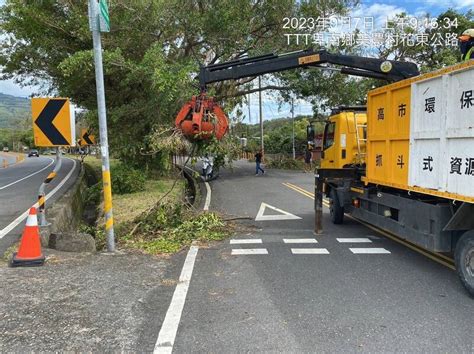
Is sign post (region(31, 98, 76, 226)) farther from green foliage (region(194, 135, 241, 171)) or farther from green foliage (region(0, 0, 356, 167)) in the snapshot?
green foliage (region(0, 0, 356, 167))

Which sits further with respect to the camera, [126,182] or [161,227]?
[126,182]

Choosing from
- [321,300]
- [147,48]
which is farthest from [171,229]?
[147,48]

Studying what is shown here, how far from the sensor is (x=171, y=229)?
31.2ft

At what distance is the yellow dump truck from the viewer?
17.7 ft

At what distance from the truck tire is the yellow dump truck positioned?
0.04ft

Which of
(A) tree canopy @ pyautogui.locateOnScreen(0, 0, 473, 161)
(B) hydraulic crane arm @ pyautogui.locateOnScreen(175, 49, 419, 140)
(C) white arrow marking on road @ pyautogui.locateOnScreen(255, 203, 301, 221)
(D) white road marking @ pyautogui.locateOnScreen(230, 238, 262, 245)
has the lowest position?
(C) white arrow marking on road @ pyautogui.locateOnScreen(255, 203, 301, 221)

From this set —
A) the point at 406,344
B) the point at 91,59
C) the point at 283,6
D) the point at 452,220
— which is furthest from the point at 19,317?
the point at 283,6

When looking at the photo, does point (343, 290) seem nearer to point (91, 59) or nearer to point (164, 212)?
point (164, 212)

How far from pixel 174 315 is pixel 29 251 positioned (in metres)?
3.01

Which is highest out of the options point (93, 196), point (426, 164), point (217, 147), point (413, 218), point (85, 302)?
point (217, 147)

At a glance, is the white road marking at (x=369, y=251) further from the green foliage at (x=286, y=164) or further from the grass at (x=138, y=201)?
the green foliage at (x=286, y=164)

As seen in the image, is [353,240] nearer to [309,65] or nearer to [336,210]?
[336,210]

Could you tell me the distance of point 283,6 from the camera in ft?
66.5

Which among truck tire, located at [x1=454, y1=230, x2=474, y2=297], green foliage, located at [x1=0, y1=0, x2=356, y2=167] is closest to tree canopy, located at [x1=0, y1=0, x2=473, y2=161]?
green foliage, located at [x1=0, y1=0, x2=356, y2=167]
